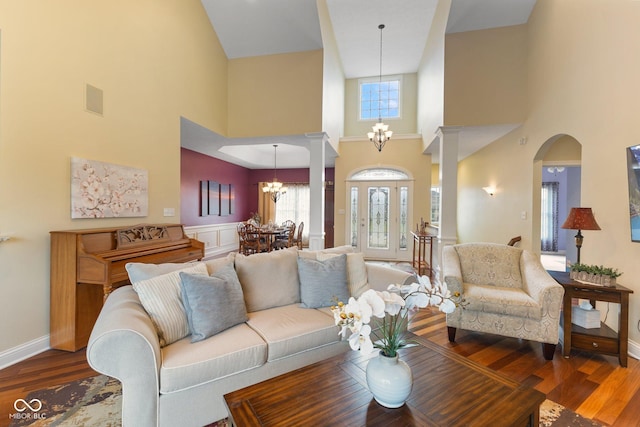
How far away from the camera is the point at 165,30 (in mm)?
3684

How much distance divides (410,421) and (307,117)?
4513 mm

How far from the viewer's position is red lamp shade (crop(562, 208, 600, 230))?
2611mm

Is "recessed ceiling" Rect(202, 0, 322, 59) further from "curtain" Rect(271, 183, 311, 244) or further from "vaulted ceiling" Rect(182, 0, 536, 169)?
"curtain" Rect(271, 183, 311, 244)

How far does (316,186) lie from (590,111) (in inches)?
144

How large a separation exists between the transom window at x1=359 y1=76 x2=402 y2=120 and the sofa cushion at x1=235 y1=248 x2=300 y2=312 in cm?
607

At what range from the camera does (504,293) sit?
258 centimetres

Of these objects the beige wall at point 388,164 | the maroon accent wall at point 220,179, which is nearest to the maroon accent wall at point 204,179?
the maroon accent wall at point 220,179

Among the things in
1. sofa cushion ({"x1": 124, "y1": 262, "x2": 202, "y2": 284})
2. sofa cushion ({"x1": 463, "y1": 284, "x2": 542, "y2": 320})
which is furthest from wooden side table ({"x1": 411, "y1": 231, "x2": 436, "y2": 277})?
sofa cushion ({"x1": 124, "y1": 262, "x2": 202, "y2": 284})

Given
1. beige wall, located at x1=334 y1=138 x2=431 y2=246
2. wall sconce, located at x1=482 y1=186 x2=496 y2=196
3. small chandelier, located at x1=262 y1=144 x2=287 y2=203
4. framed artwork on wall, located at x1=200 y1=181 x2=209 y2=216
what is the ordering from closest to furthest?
wall sconce, located at x1=482 y1=186 x2=496 y2=196, beige wall, located at x1=334 y1=138 x2=431 y2=246, framed artwork on wall, located at x1=200 y1=181 x2=209 y2=216, small chandelier, located at x1=262 y1=144 x2=287 y2=203

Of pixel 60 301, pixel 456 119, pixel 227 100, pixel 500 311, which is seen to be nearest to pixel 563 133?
pixel 456 119

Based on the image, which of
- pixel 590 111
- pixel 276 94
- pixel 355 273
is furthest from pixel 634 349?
pixel 276 94

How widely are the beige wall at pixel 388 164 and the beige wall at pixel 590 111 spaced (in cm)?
190

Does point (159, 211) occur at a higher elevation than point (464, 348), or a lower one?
higher

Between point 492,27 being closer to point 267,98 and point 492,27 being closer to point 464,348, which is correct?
point 267,98
